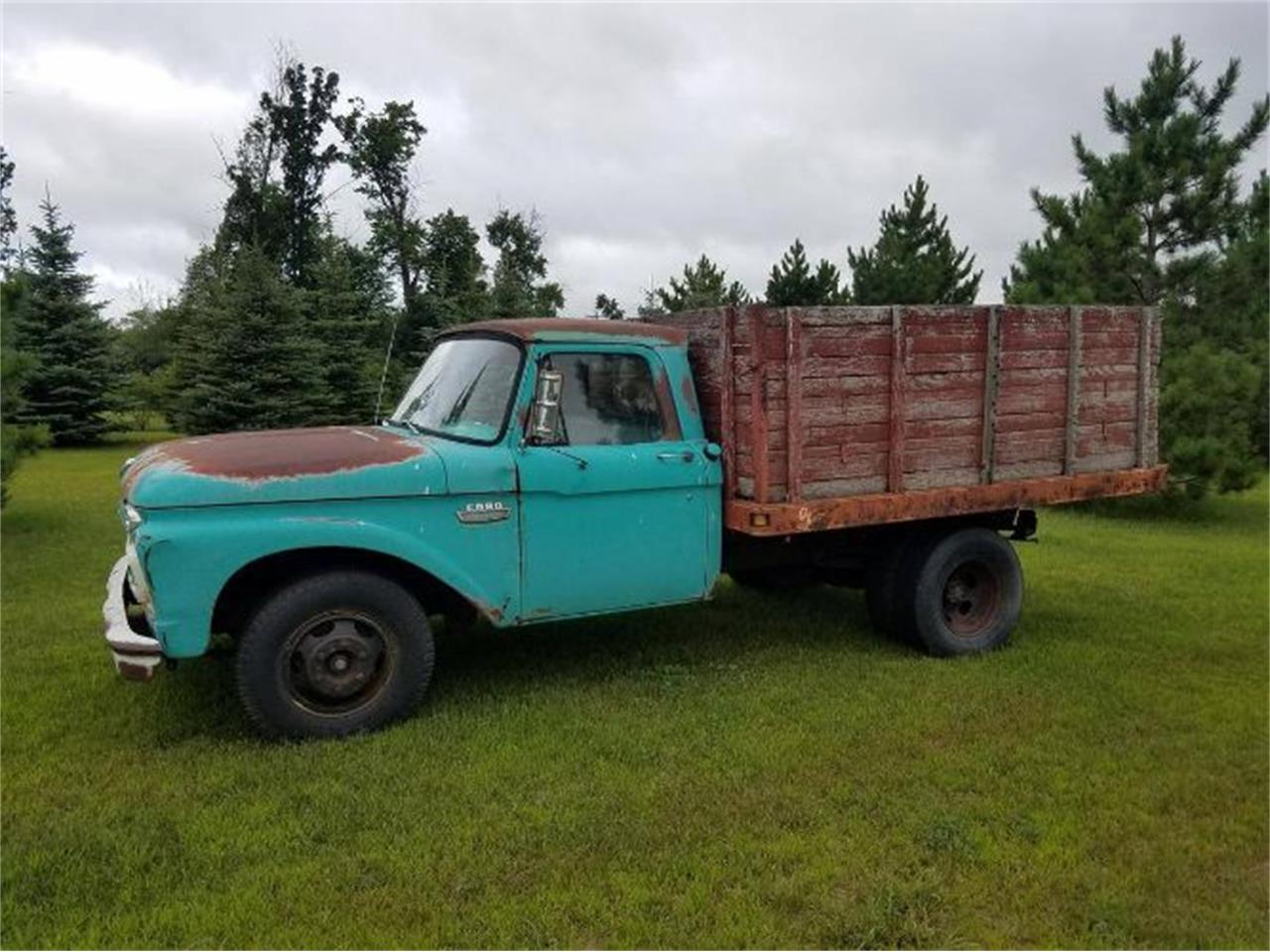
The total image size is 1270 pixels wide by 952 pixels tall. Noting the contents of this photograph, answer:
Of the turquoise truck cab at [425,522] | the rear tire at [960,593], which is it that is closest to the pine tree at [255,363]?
the turquoise truck cab at [425,522]

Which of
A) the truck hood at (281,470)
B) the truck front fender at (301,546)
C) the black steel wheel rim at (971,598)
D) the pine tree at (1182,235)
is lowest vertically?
the black steel wheel rim at (971,598)

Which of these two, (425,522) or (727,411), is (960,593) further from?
(425,522)

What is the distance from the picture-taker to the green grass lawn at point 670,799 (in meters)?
3.32

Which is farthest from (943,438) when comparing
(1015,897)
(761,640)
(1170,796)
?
(1015,897)

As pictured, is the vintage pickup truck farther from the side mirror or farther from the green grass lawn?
the green grass lawn

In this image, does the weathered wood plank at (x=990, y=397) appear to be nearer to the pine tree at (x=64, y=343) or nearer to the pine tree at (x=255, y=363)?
the pine tree at (x=255, y=363)

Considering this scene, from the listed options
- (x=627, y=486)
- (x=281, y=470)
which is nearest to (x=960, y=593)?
(x=627, y=486)

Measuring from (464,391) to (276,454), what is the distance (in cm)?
116

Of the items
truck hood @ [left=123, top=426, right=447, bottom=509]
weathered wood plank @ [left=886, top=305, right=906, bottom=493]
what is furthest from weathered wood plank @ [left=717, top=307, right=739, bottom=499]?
truck hood @ [left=123, top=426, right=447, bottom=509]

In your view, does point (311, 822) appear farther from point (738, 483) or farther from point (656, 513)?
point (738, 483)

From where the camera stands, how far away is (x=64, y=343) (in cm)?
2069

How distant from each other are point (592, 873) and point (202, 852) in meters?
1.49

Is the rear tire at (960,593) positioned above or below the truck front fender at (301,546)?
below

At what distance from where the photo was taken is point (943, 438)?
605 centimetres
